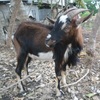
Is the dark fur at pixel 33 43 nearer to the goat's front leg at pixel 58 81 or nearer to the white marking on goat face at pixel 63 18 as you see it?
the goat's front leg at pixel 58 81

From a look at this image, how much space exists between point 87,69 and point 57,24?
1.81 meters

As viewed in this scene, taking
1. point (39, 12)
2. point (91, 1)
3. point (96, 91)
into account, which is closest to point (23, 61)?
point (96, 91)

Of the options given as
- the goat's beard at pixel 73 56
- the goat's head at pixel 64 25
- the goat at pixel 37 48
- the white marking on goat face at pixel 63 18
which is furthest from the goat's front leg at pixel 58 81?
the white marking on goat face at pixel 63 18

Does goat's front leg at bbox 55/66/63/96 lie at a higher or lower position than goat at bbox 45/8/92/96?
lower

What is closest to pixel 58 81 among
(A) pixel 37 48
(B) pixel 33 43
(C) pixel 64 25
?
(A) pixel 37 48

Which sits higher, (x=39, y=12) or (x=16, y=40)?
(x=16, y=40)

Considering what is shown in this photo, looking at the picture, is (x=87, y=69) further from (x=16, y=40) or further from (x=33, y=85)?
(x=16, y=40)

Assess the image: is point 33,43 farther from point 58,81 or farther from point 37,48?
point 58,81

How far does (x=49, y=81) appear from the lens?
450cm

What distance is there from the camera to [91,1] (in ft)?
69.6

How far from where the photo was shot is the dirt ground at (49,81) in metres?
4.14

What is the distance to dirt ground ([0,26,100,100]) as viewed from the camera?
414 cm

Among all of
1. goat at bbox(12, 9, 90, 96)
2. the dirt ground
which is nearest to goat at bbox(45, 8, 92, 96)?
goat at bbox(12, 9, 90, 96)

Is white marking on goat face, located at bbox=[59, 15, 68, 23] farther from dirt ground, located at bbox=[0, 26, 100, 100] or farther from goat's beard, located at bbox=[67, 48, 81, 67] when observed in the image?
dirt ground, located at bbox=[0, 26, 100, 100]
